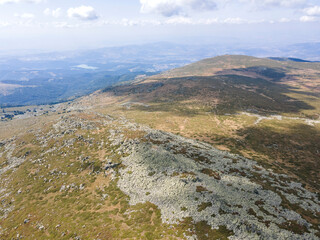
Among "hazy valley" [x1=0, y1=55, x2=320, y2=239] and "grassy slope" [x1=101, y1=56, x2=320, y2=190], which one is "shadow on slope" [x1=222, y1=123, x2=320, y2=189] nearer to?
"grassy slope" [x1=101, y1=56, x2=320, y2=190]

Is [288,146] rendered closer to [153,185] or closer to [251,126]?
[251,126]

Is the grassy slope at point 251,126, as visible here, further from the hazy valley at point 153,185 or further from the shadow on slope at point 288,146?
the hazy valley at point 153,185

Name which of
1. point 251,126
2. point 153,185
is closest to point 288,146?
point 251,126

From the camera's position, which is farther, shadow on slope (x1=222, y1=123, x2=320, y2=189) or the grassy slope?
the grassy slope

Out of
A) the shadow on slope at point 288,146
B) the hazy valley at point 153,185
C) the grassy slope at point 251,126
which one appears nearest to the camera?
the hazy valley at point 153,185

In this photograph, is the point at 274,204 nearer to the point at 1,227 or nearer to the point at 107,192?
the point at 107,192

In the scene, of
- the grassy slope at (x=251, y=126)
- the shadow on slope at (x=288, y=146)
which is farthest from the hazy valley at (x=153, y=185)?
the grassy slope at (x=251, y=126)

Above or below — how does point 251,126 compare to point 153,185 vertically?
below

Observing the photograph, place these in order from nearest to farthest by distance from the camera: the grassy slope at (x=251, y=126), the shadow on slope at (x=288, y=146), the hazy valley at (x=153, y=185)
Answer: the hazy valley at (x=153, y=185) < the shadow on slope at (x=288, y=146) < the grassy slope at (x=251, y=126)

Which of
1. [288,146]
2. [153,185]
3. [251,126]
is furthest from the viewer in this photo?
[251,126]

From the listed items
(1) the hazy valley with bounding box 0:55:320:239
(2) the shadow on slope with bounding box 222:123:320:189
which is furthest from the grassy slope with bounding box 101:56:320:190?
(1) the hazy valley with bounding box 0:55:320:239

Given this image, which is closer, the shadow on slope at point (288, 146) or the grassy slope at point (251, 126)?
the shadow on slope at point (288, 146)
